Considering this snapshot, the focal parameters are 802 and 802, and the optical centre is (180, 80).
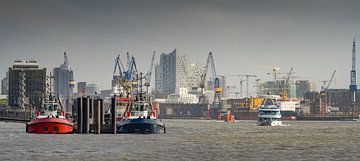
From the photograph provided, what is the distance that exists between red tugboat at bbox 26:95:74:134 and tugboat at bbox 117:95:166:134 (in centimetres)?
877

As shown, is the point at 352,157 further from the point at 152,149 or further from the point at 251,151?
the point at 152,149

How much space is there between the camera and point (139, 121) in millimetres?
128875

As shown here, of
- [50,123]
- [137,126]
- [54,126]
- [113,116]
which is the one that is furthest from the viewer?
[50,123]

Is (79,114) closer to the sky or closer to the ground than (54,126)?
closer to the sky

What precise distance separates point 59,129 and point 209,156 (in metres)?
48.2

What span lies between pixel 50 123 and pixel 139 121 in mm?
14378

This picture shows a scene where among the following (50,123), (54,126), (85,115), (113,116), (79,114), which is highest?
(79,114)

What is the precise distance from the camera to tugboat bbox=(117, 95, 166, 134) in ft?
421

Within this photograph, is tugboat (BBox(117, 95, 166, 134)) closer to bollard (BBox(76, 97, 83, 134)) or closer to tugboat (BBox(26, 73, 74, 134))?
bollard (BBox(76, 97, 83, 134))

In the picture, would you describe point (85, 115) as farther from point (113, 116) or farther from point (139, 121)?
point (139, 121)

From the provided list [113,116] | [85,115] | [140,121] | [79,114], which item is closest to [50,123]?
[79,114]

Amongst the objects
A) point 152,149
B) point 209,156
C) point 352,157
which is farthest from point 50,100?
point 352,157

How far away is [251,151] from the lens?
9581cm

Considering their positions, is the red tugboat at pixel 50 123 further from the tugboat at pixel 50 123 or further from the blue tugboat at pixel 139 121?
the blue tugboat at pixel 139 121
